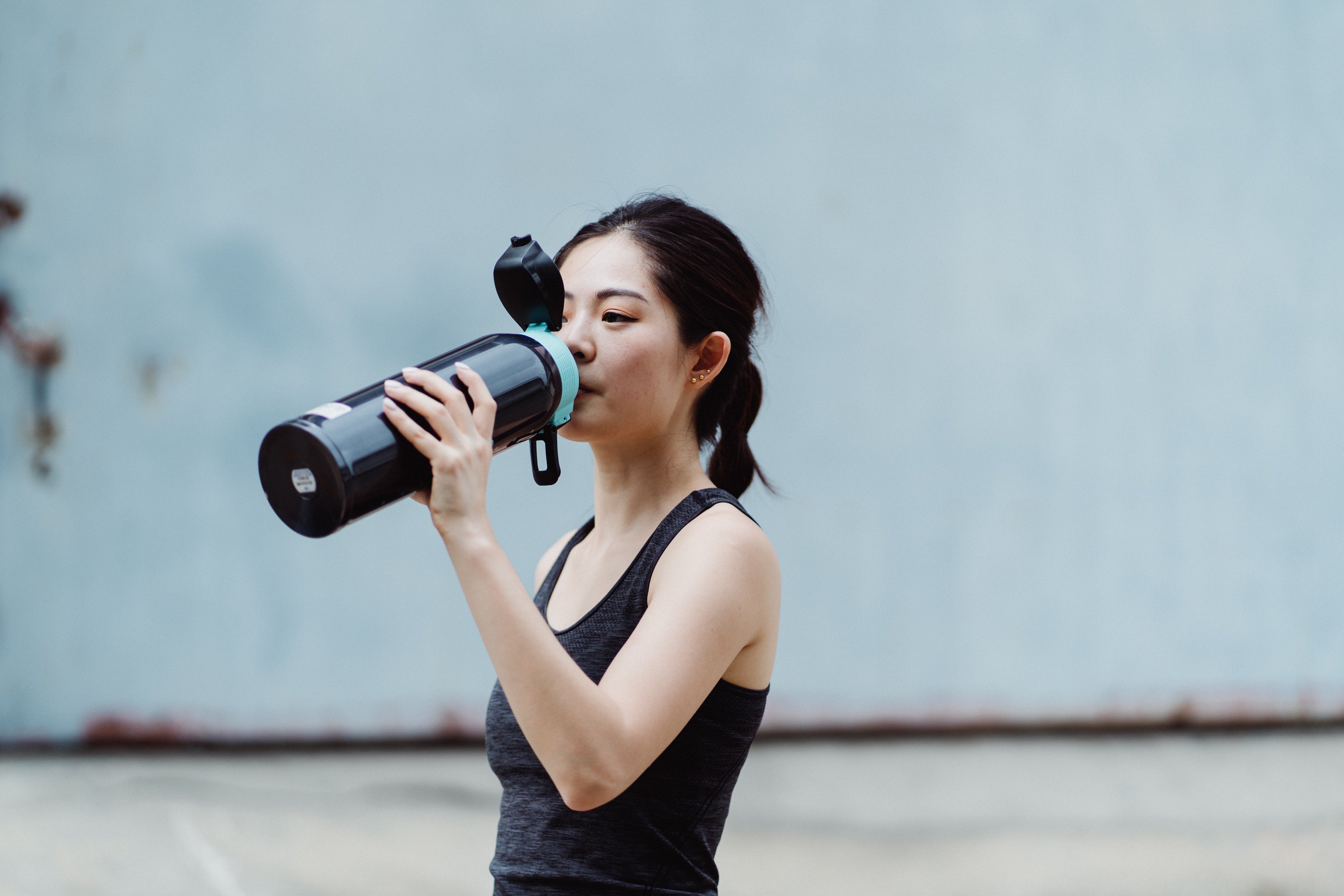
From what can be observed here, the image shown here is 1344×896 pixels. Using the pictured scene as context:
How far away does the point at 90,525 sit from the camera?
2881mm

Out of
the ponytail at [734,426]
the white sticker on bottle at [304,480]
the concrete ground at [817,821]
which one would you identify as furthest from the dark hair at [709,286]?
the concrete ground at [817,821]

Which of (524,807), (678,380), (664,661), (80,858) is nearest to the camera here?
(664,661)

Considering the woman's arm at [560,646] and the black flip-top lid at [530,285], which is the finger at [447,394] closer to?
the woman's arm at [560,646]

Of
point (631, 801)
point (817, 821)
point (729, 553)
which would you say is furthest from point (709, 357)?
point (817, 821)

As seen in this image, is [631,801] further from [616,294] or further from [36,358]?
[36,358]

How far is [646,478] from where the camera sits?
1232mm

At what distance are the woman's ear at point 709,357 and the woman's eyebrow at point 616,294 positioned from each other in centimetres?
10

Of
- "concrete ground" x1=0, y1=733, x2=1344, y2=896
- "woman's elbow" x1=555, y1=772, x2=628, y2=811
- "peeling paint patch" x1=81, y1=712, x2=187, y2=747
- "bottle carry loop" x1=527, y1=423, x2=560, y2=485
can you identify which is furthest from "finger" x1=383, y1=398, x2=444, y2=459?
"peeling paint patch" x1=81, y1=712, x2=187, y2=747

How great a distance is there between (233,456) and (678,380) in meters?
2.09

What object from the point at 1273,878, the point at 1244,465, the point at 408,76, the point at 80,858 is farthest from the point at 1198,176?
the point at 80,858

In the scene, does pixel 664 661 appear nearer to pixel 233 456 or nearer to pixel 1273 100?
pixel 233 456

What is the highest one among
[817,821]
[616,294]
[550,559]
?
[616,294]

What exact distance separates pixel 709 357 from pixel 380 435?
1.51ft

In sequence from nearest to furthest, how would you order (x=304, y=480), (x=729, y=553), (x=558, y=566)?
(x=304, y=480), (x=729, y=553), (x=558, y=566)
